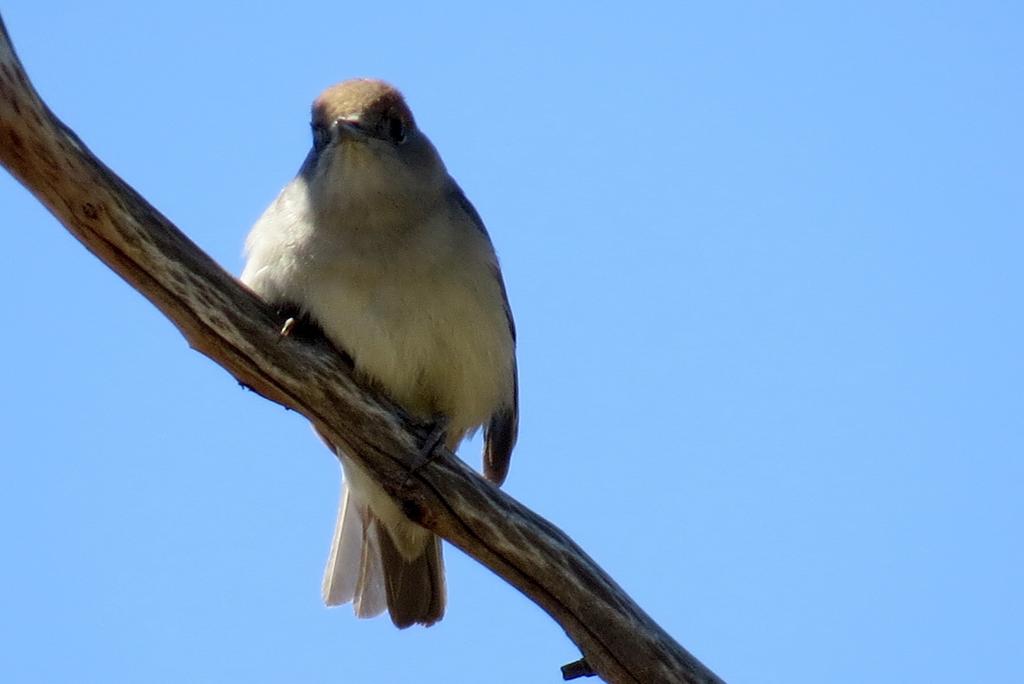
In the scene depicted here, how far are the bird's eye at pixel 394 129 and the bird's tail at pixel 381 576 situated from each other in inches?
69.2

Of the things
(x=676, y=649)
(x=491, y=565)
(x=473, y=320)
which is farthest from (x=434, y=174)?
(x=676, y=649)

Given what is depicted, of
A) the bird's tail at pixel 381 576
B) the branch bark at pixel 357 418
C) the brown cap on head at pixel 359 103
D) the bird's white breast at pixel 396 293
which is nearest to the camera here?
the branch bark at pixel 357 418

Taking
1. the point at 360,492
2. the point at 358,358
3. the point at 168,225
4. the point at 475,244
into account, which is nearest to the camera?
the point at 168,225

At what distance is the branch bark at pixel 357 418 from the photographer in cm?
451

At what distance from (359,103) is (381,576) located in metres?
2.38

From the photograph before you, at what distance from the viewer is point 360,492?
6.27m

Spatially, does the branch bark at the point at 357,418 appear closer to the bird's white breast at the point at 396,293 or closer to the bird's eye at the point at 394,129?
the bird's white breast at the point at 396,293

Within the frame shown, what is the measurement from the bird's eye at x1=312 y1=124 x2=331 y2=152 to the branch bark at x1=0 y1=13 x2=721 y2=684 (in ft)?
3.43

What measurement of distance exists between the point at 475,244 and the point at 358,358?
0.83m

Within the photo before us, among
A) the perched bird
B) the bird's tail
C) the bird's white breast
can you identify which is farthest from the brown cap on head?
the bird's tail

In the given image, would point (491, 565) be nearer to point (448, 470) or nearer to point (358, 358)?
point (448, 470)

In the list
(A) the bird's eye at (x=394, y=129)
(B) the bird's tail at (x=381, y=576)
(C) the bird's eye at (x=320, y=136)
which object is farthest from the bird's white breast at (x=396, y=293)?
(B) the bird's tail at (x=381, y=576)

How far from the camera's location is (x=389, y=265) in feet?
18.0

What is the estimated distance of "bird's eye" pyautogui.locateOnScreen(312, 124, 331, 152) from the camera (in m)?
5.80
